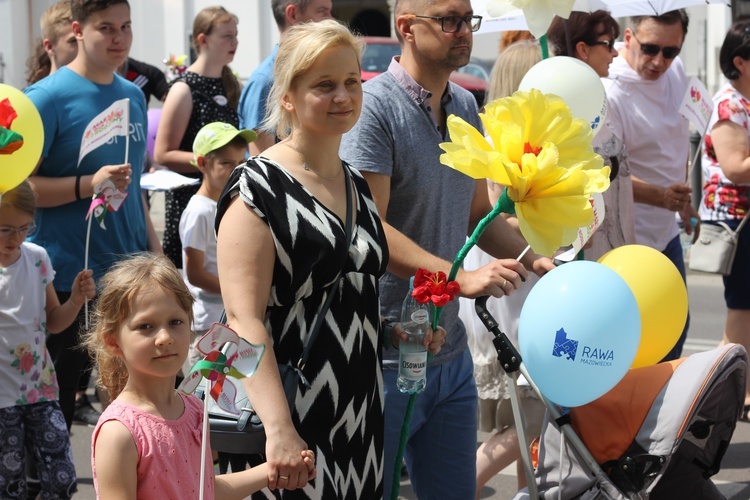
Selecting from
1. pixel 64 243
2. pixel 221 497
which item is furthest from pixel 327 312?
pixel 64 243

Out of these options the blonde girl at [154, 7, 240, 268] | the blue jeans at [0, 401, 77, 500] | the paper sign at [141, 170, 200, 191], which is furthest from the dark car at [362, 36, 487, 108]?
the blue jeans at [0, 401, 77, 500]

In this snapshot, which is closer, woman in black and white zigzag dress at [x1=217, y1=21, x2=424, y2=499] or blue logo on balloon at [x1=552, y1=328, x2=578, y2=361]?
woman in black and white zigzag dress at [x1=217, y1=21, x2=424, y2=499]

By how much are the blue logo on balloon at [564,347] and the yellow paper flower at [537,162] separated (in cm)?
42

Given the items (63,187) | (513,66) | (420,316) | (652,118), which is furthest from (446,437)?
(652,118)

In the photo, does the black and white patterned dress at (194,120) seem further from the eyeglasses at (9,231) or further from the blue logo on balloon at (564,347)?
the blue logo on balloon at (564,347)

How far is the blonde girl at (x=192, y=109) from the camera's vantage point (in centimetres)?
626

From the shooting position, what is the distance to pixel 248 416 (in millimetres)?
2748

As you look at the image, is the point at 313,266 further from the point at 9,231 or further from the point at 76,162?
the point at 76,162

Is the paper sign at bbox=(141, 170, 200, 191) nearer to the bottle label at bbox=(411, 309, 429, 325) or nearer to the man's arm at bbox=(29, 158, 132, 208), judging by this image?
the man's arm at bbox=(29, 158, 132, 208)

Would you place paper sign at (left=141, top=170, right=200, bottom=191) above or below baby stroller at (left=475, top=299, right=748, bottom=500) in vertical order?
below

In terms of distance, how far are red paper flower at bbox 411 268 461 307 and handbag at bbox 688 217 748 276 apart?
344 cm

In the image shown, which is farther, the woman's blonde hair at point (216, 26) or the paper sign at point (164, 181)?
the woman's blonde hair at point (216, 26)

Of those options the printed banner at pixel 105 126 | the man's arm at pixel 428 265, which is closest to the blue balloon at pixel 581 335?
the man's arm at pixel 428 265

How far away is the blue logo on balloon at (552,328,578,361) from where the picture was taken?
11.0 feet
